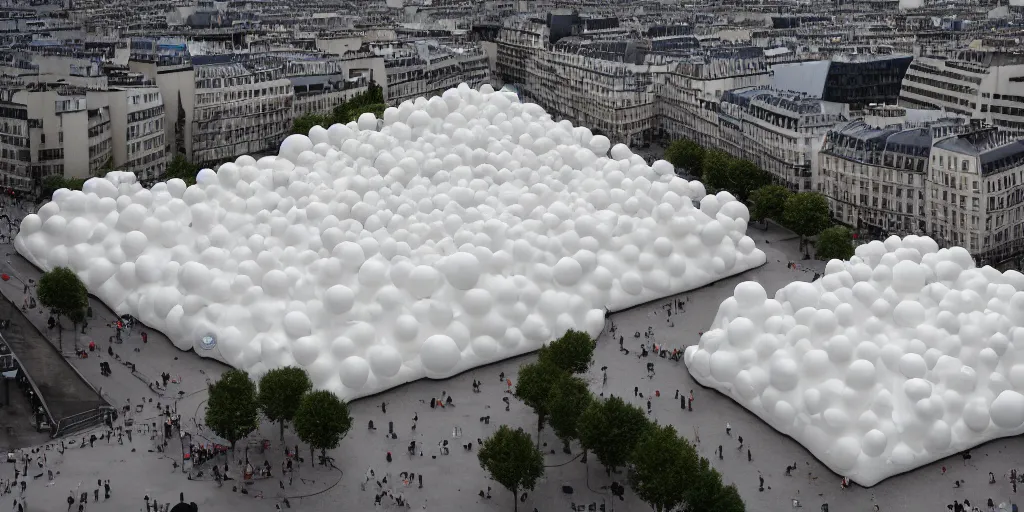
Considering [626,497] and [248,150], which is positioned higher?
[248,150]

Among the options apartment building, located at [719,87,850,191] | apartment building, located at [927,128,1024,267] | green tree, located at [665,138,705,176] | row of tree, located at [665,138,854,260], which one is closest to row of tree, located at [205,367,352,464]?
row of tree, located at [665,138,854,260]

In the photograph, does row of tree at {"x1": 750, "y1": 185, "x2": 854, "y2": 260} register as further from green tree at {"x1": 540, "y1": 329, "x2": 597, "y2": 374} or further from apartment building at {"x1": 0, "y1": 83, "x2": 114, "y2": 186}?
apartment building at {"x1": 0, "y1": 83, "x2": 114, "y2": 186}

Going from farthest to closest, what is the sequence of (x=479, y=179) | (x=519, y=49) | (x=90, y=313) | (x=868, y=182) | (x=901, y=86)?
(x=519, y=49)
(x=901, y=86)
(x=868, y=182)
(x=479, y=179)
(x=90, y=313)

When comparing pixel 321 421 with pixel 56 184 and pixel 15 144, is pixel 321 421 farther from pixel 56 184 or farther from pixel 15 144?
pixel 15 144

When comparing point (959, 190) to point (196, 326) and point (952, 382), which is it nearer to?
point (952, 382)

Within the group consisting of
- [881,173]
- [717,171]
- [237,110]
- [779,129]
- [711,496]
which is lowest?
[711,496]

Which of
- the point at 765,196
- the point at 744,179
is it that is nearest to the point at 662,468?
the point at 765,196

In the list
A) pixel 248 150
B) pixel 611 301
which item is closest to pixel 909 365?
pixel 611 301
